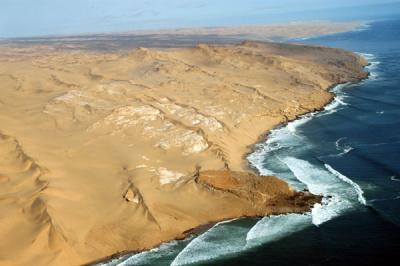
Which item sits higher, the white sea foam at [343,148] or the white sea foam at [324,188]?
the white sea foam at [324,188]

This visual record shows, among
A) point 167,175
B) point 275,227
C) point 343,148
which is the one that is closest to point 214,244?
point 275,227

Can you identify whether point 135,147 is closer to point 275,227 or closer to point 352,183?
point 275,227

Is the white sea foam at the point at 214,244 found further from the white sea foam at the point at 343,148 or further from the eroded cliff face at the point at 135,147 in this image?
the white sea foam at the point at 343,148

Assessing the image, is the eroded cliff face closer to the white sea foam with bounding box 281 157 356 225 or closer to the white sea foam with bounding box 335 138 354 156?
the white sea foam with bounding box 281 157 356 225

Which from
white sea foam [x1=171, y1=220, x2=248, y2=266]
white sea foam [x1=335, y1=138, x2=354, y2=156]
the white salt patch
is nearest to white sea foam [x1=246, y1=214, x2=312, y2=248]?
white sea foam [x1=171, y1=220, x2=248, y2=266]

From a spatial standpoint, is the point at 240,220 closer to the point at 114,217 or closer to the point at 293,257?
the point at 293,257

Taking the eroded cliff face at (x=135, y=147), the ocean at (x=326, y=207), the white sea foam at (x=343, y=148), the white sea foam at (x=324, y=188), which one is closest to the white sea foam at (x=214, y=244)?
the ocean at (x=326, y=207)

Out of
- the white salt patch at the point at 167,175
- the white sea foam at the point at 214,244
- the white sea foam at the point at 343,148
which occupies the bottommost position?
the white sea foam at the point at 343,148

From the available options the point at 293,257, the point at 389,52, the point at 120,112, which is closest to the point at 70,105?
the point at 120,112
